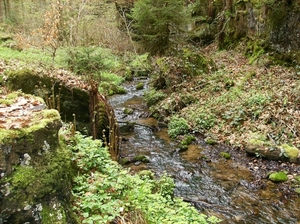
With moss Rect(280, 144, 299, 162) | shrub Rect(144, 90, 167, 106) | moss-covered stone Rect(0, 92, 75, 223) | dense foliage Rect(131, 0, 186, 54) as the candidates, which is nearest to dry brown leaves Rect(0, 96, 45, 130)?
moss-covered stone Rect(0, 92, 75, 223)

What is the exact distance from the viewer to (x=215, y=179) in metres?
6.65

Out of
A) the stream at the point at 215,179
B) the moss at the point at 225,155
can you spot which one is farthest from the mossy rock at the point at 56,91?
the moss at the point at 225,155

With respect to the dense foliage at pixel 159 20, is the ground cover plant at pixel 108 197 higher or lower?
lower

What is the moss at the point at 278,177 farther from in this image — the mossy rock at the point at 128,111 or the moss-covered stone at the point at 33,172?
the mossy rock at the point at 128,111

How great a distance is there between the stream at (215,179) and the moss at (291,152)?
308 mm

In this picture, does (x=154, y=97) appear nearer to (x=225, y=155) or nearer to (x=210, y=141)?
(x=210, y=141)

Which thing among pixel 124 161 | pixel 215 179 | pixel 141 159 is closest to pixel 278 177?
pixel 215 179

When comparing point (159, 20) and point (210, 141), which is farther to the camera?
point (159, 20)

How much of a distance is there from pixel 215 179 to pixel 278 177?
4.64 feet

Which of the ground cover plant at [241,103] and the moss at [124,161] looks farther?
the ground cover plant at [241,103]

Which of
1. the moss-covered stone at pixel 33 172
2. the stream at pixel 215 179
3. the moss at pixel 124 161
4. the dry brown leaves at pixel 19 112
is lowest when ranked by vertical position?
the stream at pixel 215 179

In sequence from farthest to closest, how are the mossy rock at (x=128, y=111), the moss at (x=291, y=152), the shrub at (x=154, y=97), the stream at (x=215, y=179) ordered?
1. the shrub at (x=154, y=97)
2. the mossy rock at (x=128, y=111)
3. the moss at (x=291, y=152)
4. the stream at (x=215, y=179)

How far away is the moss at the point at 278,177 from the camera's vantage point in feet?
20.5

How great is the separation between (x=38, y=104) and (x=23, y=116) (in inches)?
20.9
